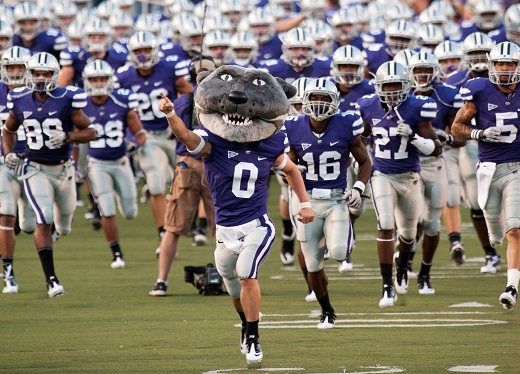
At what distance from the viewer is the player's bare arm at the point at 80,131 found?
1076 cm

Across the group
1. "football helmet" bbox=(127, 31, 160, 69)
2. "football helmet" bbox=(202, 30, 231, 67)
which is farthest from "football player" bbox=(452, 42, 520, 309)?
"football helmet" bbox=(202, 30, 231, 67)

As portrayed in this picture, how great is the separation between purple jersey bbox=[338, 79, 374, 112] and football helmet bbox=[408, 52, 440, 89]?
3.01 feet

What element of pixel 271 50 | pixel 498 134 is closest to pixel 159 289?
pixel 498 134

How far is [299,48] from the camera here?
13.2 m

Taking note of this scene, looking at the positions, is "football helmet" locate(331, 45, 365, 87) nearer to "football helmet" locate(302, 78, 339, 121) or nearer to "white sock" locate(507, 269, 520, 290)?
"football helmet" locate(302, 78, 339, 121)

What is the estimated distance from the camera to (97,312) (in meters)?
10.0

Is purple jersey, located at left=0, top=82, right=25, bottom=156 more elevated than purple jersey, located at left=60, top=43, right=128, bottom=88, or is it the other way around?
purple jersey, located at left=60, top=43, right=128, bottom=88

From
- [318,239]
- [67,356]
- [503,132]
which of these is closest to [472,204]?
[503,132]

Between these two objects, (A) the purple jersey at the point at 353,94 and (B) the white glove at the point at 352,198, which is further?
(A) the purple jersey at the point at 353,94

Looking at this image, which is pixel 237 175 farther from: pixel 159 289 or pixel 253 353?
pixel 159 289

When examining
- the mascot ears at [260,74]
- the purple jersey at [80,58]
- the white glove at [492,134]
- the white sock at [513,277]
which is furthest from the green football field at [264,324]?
the purple jersey at [80,58]

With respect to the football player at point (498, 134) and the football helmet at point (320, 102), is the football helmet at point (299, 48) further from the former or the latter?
the football helmet at point (320, 102)

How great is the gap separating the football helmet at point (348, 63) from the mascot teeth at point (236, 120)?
143 inches

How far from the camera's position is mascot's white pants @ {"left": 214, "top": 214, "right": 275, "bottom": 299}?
8.02m
